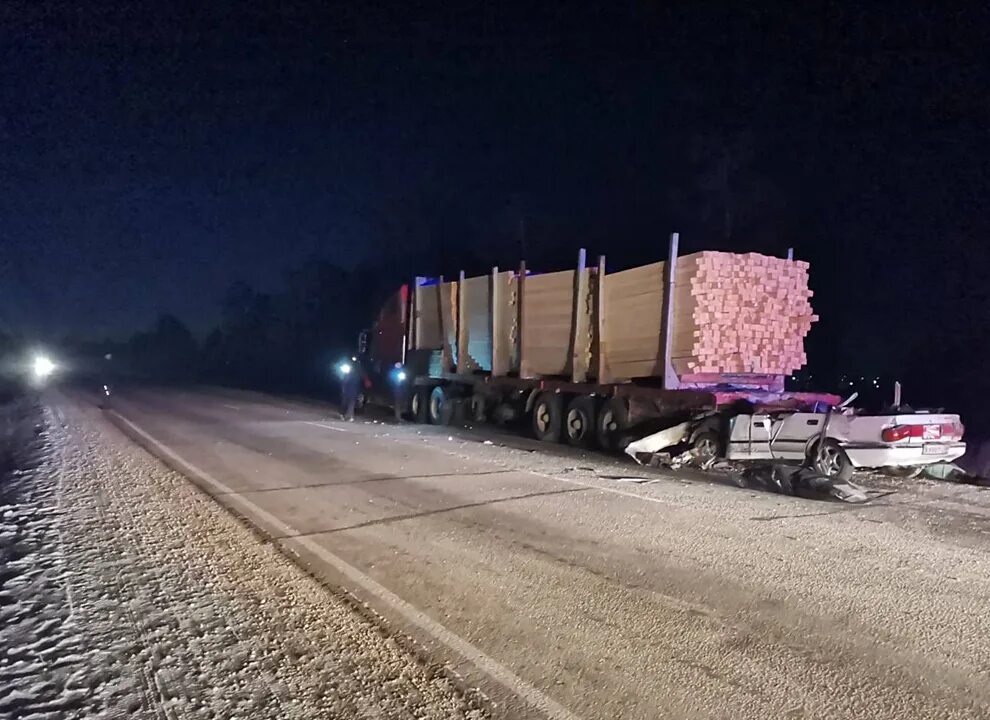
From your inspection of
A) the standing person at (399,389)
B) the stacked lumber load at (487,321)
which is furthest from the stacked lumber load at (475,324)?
the standing person at (399,389)

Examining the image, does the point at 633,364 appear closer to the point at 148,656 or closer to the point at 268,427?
the point at 268,427

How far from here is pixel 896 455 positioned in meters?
10.0

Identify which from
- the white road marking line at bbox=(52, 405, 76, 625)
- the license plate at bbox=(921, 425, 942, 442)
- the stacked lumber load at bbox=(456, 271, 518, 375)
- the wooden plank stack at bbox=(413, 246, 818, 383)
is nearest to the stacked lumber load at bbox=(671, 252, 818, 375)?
the wooden plank stack at bbox=(413, 246, 818, 383)

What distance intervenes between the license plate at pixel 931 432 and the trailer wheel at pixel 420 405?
12.0 m

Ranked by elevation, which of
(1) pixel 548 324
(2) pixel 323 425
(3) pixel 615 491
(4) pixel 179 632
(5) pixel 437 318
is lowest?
(4) pixel 179 632

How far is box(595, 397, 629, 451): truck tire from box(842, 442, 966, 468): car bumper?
3.77 metres

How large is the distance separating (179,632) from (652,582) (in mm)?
3208

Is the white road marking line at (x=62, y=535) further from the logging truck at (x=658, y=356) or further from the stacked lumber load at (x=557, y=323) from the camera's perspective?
the stacked lumber load at (x=557, y=323)

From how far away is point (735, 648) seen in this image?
451 cm

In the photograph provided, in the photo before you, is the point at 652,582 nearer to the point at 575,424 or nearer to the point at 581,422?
the point at 581,422

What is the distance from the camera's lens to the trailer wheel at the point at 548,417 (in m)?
15.0

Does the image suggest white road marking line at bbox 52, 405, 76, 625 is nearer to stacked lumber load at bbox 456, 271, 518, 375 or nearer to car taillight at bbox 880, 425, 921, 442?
stacked lumber load at bbox 456, 271, 518, 375

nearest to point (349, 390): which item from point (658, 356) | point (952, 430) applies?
point (658, 356)

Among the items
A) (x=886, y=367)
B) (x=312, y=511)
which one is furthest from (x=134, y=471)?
(x=886, y=367)
